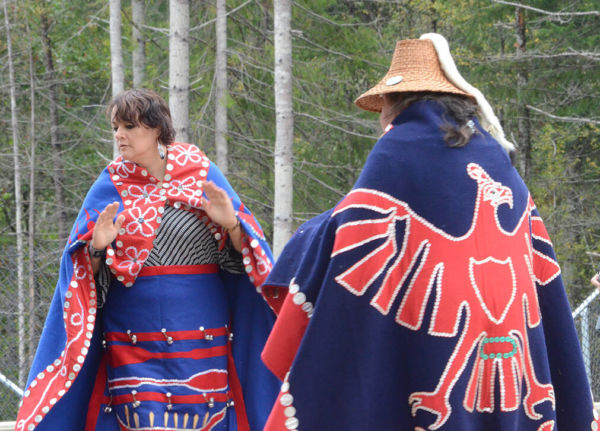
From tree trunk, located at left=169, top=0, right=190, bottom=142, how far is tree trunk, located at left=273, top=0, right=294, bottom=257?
3.43 ft

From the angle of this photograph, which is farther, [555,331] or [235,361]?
[235,361]

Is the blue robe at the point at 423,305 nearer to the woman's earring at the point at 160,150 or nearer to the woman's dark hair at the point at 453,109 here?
the woman's dark hair at the point at 453,109

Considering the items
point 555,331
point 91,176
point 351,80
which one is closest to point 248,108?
point 351,80

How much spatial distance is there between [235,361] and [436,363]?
5.18 feet

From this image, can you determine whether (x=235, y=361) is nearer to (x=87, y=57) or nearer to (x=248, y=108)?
(x=248, y=108)

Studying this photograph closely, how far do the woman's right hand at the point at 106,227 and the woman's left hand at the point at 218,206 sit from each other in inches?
14.3

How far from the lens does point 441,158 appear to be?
2.63 m

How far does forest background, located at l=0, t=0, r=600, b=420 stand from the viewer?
12438mm

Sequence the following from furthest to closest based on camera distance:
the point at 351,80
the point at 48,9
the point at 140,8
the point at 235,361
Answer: the point at 48,9
the point at 140,8
the point at 351,80
the point at 235,361

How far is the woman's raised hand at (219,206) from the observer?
3.66 metres

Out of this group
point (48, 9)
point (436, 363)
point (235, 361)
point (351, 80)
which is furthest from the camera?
point (48, 9)

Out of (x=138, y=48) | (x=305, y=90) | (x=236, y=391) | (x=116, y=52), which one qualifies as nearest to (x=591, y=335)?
(x=236, y=391)

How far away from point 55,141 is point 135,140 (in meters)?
13.7

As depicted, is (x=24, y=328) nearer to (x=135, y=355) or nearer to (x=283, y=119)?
(x=135, y=355)
